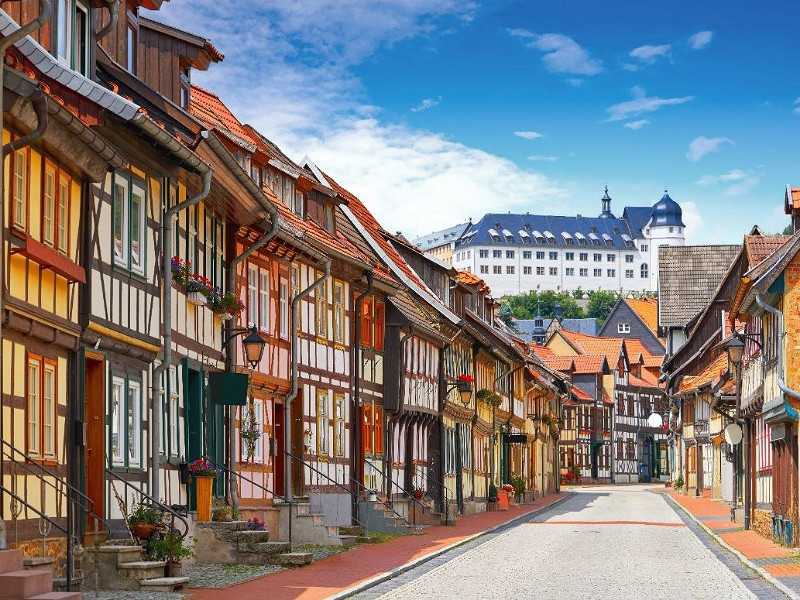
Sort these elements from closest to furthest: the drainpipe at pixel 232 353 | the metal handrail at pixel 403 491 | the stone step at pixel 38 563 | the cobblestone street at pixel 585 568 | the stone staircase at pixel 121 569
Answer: the stone step at pixel 38 563
the stone staircase at pixel 121 569
the cobblestone street at pixel 585 568
the drainpipe at pixel 232 353
the metal handrail at pixel 403 491

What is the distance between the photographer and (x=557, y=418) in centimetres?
9169

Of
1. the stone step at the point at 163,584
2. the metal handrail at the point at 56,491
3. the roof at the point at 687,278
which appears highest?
the roof at the point at 687,278

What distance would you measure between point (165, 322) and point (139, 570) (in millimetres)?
4832

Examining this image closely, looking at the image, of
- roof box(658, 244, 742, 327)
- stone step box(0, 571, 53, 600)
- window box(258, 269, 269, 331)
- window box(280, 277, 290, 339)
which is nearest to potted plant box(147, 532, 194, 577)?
stone step box(0, 571, 53, 600)

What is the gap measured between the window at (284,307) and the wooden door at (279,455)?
1.43m

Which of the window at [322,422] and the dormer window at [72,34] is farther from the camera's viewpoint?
the window at [322,422]

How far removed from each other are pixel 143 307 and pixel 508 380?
46.8 meters

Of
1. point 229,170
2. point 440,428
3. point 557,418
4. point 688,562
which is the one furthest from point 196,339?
point 557,418

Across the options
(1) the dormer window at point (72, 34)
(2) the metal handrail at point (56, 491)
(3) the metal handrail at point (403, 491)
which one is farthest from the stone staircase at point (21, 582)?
(3) the metal handrail at point (403, 491)

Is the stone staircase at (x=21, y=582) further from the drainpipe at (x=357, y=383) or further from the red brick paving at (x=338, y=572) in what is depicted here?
the drainpipe at (x=357, y=383)

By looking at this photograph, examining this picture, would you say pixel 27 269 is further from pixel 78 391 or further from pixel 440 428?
pixel 440 428

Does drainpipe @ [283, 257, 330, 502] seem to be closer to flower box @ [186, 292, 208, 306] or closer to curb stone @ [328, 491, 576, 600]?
curb stone @ [328, 491, 576, 600]

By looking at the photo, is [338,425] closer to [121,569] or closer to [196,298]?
[196,298]

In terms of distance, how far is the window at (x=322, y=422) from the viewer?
33.0 meters
